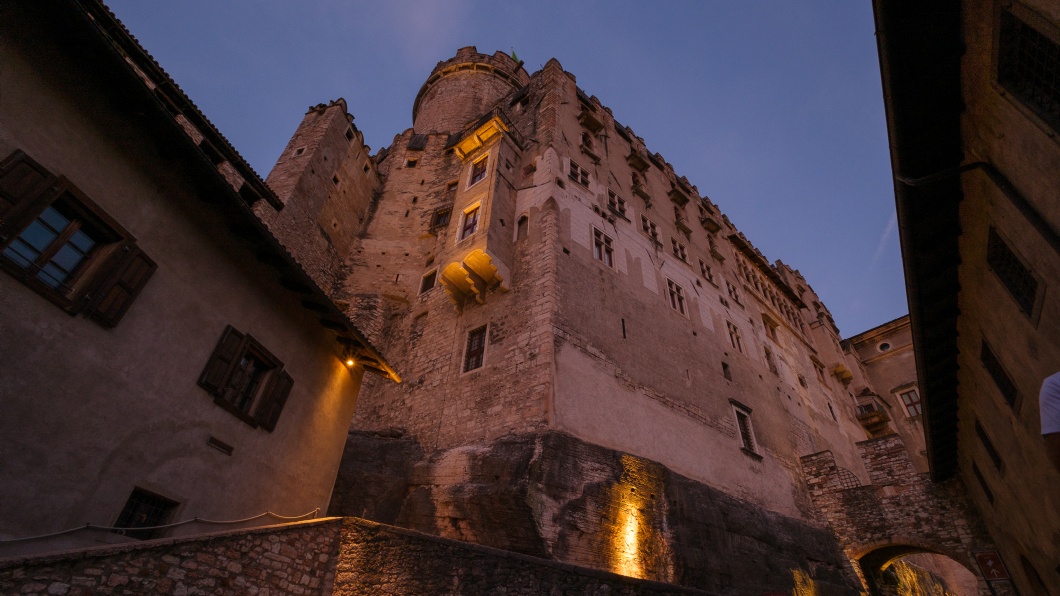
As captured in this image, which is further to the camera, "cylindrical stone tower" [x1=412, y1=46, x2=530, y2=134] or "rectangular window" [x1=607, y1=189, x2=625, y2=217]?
"cylindrical stone tower" [x1=412, y1=46, x2=530, y2=134]

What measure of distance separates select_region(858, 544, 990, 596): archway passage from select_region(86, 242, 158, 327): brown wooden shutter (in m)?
22.4

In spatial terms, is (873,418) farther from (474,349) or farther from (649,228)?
(474,349)

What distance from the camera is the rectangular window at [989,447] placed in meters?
9.17

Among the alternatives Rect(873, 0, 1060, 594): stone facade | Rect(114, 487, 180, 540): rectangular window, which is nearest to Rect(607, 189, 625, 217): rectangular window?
Rect(873, 0, 1060, 594): stone facade

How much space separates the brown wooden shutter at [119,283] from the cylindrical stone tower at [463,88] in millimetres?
25817

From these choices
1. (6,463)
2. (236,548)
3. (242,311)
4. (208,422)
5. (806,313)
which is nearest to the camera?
(6,463)

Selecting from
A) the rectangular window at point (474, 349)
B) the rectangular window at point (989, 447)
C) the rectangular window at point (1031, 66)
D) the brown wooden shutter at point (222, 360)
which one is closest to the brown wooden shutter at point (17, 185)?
the brown wooden shutter at point (222, 360)

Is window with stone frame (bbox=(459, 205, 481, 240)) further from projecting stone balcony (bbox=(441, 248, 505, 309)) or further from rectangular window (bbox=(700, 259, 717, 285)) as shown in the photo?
rectangular window (bbox=(700, 259, 717, 285))

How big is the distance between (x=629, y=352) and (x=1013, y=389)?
991 centimetres

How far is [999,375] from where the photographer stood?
24.5ft

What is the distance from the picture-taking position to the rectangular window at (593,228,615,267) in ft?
59.8

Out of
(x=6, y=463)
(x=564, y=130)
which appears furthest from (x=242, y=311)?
(x=564, y=130)

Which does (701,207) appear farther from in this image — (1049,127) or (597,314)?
(1049,127)

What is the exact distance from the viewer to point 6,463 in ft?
18.3
